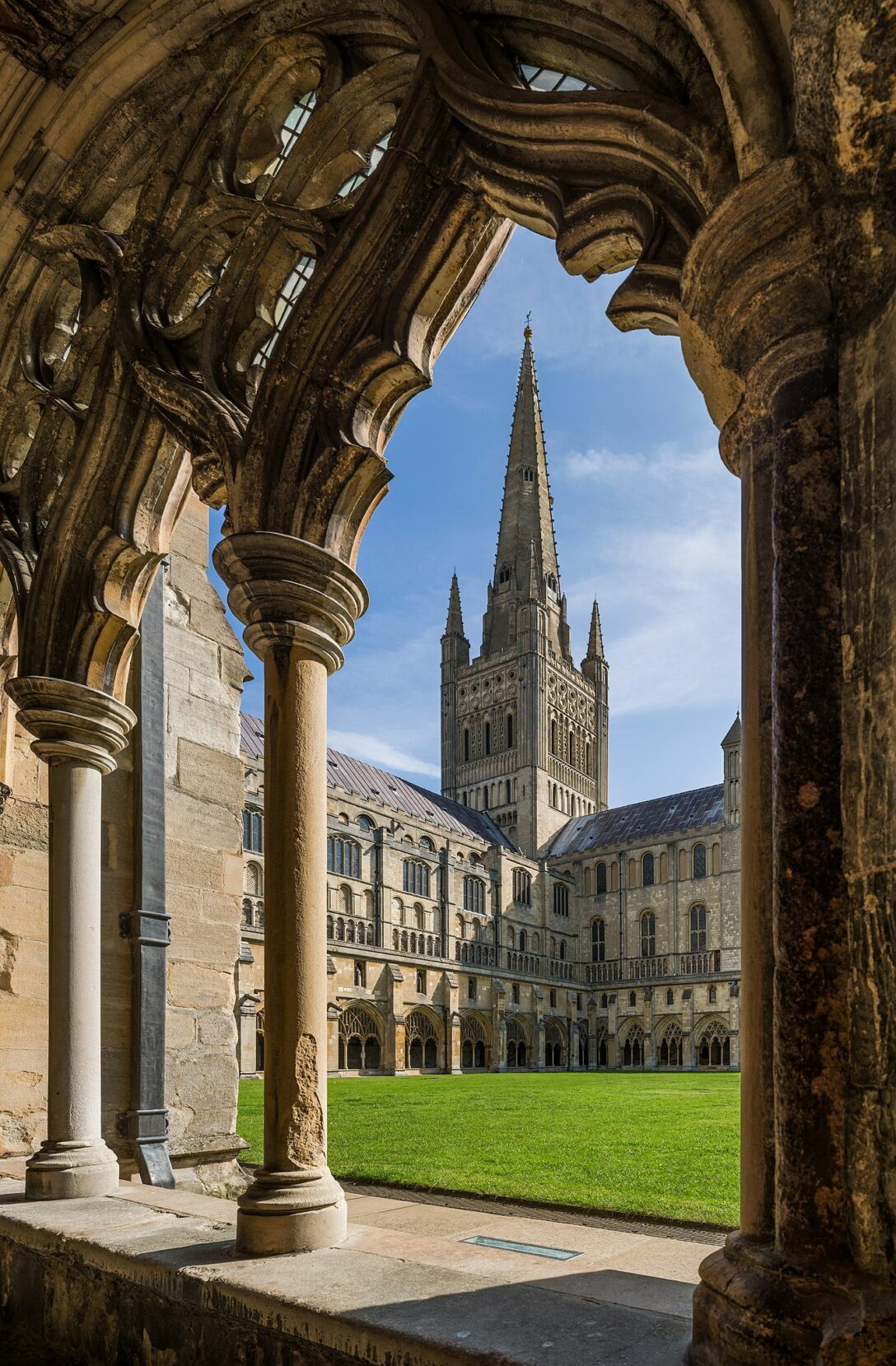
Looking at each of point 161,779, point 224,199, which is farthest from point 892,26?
point 161,779

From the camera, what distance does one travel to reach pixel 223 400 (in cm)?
329

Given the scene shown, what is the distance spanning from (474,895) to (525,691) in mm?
14942

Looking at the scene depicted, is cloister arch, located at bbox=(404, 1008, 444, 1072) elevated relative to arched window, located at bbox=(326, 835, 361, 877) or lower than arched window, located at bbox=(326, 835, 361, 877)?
lower

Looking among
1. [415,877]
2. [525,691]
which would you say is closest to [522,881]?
[415,877]

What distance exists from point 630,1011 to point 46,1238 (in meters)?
51.4

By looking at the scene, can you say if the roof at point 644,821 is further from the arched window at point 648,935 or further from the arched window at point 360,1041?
the arched window at point 360,1041

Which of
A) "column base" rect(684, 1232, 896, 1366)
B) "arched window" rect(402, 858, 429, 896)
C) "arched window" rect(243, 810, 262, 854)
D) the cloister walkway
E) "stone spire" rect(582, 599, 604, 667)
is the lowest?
"arched window" rect(402, 858, 429, 896)

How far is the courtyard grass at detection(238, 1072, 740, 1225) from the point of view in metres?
5.46

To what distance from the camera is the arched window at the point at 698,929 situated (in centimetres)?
4962

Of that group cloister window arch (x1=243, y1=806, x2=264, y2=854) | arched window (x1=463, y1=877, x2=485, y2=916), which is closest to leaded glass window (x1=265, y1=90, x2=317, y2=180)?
cloister window arch (x1=243, y1=806, x2=264, y2=854)

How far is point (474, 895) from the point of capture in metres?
47.2

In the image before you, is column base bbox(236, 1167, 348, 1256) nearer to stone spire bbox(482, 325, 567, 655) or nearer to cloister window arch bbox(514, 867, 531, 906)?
cloister window arch bbox(514, 867, 531, 906)

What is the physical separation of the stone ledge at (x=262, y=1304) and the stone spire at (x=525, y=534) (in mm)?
56995

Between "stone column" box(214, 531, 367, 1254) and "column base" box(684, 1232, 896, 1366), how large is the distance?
1147 millimetres
